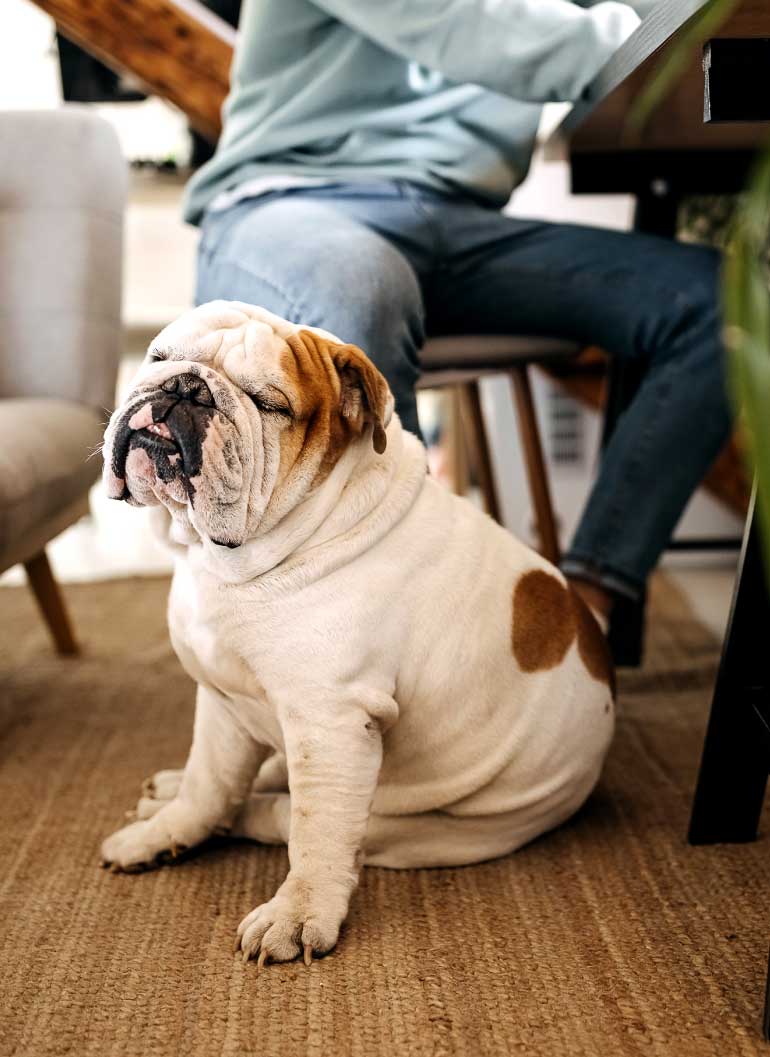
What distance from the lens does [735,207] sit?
7.70ft

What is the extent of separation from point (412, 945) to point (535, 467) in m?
1.21

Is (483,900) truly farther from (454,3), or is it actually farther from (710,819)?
(454,3)

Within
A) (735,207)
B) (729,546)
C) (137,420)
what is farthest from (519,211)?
(137,420)

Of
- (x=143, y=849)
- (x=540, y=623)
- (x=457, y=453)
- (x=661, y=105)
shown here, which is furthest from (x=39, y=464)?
(x=457, y=453)

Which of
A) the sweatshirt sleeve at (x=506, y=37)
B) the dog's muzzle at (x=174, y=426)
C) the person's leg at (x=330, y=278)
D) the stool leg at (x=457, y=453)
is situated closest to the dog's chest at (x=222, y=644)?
the dog's muzzle at (x=174, y=426)

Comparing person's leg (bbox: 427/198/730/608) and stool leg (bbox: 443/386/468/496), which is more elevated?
person's leg (bbox: 427/198/730/608)

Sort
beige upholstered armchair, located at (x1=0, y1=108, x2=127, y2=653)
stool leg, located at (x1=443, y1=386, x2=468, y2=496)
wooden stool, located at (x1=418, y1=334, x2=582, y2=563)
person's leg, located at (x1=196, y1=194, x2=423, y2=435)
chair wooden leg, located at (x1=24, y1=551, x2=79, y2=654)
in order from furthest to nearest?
stool leg, located at (x1=443, y1=386, x2=468, y2=496) → chair wooden leg, located at (x1=24, y1=551, x2=79, y2=654) → beige upholstered armchair, located at (x1=0, y1=108, x2=127, y2=653) → wooden stool, located at (x1=418, y1=334, x2=582, y2=563) → person's leg, located at (x1=196, y1=194, x2=423, y2=435)

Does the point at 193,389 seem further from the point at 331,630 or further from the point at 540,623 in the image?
the point at 540,623

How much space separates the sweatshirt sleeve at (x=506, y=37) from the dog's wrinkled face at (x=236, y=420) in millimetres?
534

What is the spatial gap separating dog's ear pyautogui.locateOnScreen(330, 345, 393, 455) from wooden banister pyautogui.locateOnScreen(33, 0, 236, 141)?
5.06ft

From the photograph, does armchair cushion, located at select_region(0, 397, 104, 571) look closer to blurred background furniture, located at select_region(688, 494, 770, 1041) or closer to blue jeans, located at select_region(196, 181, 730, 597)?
blue jeans, located at select_region(196, 181, 730, 597)

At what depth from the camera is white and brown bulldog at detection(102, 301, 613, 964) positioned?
99cm

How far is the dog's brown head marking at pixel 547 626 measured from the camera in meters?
1.13

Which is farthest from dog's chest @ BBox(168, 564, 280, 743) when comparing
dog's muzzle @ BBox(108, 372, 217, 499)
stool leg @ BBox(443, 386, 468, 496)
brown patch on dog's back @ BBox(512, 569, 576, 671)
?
stool leg @ BBox(443, 386, 468, 496)
